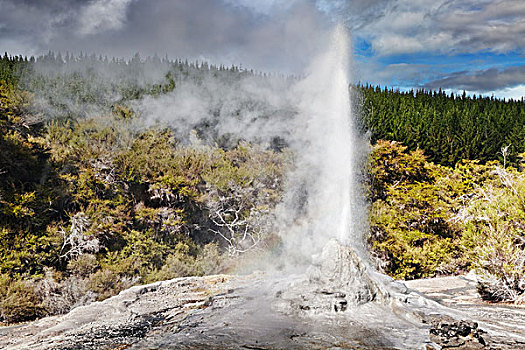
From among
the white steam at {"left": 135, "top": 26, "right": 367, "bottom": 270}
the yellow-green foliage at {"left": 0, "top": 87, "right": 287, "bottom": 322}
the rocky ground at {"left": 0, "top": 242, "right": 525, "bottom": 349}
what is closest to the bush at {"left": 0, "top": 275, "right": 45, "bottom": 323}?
the yellow-green foliage at {"left": 0, "top": 87, "right": 287, "bottom": 322}

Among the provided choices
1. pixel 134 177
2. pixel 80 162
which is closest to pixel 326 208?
pixel 134 177

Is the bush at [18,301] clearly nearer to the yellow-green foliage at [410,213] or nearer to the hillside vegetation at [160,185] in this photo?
the hillside vegetation at [160,185]

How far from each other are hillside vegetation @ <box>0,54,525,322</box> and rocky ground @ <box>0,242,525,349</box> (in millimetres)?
3383

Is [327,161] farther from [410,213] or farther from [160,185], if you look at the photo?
[160,185]

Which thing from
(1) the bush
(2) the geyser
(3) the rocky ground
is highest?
(2) the geyser

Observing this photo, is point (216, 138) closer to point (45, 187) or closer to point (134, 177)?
point (134, 177)

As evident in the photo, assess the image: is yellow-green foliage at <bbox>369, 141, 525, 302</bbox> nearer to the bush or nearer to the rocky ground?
the rocky ground

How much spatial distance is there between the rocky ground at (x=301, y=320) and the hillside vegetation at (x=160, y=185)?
133 inches

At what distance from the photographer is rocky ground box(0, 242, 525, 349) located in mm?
4543

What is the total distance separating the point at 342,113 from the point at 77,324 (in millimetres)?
6233

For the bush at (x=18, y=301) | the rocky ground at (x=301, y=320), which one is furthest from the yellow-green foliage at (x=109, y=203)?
the rocky ground at (x=301, y=320)

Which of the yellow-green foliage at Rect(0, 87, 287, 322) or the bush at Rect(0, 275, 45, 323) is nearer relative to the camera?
the bush at Rect(0, 275, 45, 323)

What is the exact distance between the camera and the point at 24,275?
980 centimetres

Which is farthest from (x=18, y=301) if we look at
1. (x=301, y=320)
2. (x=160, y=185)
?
(x=301, y=320)
